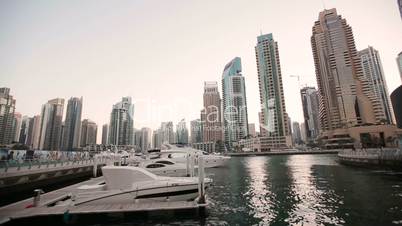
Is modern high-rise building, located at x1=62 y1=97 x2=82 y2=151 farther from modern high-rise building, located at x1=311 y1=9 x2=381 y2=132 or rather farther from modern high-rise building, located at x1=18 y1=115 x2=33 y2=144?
modern high-rise building, located at x1=311 y1=9 x2=381 y2=132

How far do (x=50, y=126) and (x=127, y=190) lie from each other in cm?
17819

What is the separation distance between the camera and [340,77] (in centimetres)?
14425

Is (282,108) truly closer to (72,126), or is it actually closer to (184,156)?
(184,156)

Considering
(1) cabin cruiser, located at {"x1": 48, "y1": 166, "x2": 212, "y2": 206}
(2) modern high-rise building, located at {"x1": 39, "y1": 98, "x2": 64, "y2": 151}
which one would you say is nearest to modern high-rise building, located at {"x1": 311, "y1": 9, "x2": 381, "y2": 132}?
(1) cabin cruiser, located at {"x1": 48, "y1": 166, "x2": 212, "y2": 206}

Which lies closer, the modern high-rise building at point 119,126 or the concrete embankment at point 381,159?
the concrete embankment at point 381,159

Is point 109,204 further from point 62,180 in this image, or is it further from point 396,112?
point 396,112

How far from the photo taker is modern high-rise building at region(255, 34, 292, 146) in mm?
155000

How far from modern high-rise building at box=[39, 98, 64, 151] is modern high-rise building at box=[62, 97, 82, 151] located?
666 cm

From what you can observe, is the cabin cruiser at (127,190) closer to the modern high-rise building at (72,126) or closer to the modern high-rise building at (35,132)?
the modern high-rise building at (72,126)

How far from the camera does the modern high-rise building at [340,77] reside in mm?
137500

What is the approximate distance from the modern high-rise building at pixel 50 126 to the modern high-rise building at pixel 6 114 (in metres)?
35.9

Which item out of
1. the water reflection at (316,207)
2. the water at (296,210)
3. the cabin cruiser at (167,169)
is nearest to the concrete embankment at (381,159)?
the water at (296,210)

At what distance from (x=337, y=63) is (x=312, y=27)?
1662 inches

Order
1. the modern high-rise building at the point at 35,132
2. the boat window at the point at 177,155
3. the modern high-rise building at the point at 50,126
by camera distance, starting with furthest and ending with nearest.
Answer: the modern high-rise building at the point at 35,132 < the modern high-rise building at the point at 50,126 < the boat window at the point at 177,155
